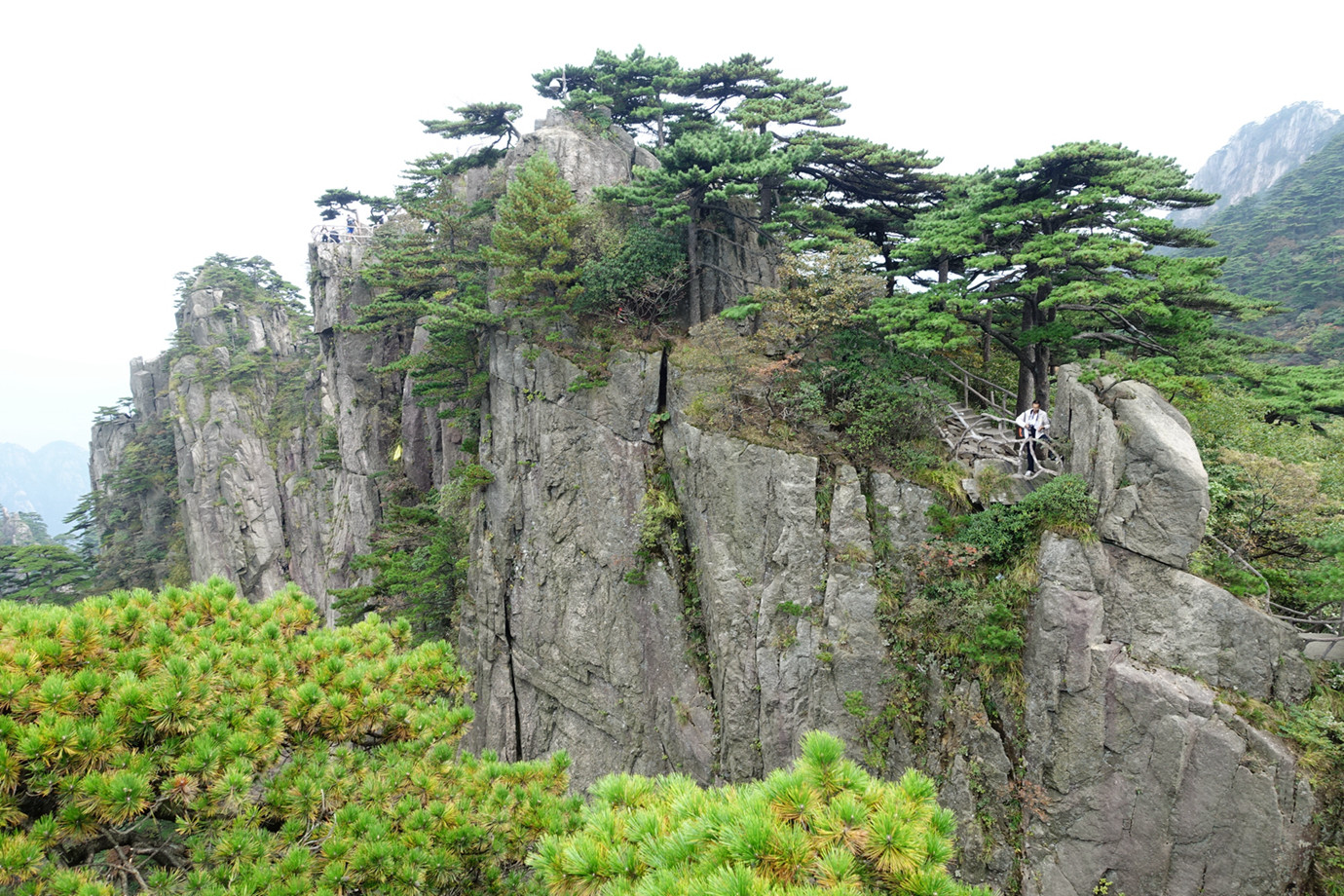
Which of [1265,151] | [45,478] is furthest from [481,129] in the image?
[45,478]

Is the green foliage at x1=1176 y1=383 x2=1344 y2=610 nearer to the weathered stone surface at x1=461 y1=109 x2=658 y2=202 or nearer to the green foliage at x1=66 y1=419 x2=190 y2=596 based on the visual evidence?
the weathered stone surface at x1=461 y1=109 x2=658 y2=202

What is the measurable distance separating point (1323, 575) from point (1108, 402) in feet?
13.9

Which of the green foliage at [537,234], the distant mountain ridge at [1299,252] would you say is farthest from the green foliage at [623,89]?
the distant mountain ridge at [1299,252]

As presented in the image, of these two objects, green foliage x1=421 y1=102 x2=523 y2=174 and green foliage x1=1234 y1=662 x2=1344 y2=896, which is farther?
green foliage x1=421 y1=102 x2=523 y2=174

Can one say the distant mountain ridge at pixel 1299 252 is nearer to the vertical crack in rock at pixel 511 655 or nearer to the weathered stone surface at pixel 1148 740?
the weathered stone surface at pixel 1148 740

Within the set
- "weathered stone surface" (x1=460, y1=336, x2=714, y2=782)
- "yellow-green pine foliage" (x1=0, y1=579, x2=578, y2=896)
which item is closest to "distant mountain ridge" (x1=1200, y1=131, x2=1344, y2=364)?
"weathered stone surface" (x1=460, y1=336, x2=714, y2=782)

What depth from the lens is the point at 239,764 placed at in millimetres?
4684

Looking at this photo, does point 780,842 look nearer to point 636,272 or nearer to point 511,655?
point 636,272

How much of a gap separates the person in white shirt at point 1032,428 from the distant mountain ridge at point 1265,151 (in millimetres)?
79809

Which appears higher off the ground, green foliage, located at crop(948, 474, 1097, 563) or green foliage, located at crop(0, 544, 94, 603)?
green foliage, located at crop(948, 474, 1097, 563)

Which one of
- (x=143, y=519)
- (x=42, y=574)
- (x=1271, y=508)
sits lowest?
(x=42, y=574)

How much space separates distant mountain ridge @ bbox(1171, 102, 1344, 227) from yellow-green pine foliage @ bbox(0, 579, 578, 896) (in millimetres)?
92644

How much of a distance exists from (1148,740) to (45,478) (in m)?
273

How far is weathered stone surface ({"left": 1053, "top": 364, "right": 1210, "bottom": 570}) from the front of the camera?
10367mm
